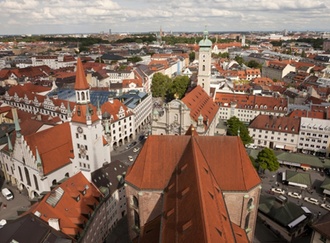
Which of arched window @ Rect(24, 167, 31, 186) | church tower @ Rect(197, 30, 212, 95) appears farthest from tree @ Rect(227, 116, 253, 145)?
arched window @ Rect(24, 167, 31, 186)

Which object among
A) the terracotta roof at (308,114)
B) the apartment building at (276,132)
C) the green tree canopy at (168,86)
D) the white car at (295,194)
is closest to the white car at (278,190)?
the white car at (295,194)

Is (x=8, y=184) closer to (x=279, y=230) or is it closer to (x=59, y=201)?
(x=59, y=201)

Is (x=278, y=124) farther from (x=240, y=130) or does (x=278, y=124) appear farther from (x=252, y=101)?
(x=252, y=101)

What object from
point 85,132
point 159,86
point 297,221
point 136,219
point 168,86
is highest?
point 85,132

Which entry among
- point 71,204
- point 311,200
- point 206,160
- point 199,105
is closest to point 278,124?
point 199,105

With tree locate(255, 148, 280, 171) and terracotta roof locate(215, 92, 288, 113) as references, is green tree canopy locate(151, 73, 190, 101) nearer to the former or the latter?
terracotta roof locate(215, 92, 288, 113)

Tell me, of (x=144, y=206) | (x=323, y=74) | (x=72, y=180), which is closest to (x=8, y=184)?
(x=72, y=180)
